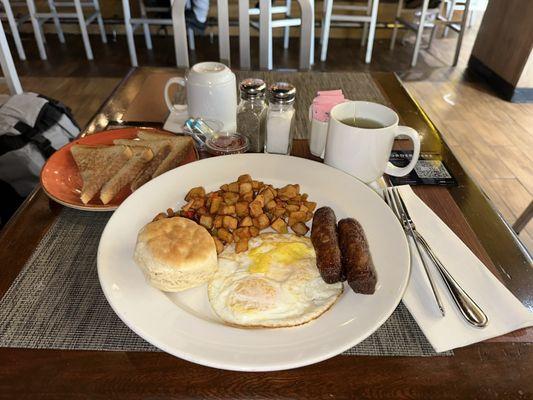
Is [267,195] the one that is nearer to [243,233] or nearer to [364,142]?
[243,233]

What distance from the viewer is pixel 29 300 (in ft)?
2.29

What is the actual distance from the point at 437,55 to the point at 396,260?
4514mm

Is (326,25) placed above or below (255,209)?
below

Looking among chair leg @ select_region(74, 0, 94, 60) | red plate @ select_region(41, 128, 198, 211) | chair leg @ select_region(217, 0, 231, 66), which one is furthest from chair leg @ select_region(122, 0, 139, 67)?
red plate @ select_region(41, 128, 198, 211)

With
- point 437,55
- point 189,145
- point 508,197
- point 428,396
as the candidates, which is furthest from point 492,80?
point 428,396

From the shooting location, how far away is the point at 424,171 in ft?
3.46

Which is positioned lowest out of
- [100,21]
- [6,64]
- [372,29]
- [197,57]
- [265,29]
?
[197,57]

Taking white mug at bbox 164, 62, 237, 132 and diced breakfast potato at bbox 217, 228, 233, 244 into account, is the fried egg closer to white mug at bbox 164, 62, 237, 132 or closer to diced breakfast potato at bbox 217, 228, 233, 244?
diced breakfast potato at bbox 217, 228, 233, 244

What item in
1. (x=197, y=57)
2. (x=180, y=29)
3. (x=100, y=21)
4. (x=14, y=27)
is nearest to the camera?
(x=180, y=29)

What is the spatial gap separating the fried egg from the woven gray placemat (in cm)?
10

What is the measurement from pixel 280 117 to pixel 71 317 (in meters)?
0.64

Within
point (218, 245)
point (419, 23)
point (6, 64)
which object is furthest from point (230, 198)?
point (419, 23)

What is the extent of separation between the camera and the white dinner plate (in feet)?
1.87

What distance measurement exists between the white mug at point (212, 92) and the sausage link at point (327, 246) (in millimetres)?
474
